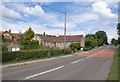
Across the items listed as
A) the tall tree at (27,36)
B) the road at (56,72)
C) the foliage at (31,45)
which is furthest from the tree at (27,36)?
the road at (56,72)

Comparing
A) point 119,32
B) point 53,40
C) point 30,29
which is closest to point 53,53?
point 30,29

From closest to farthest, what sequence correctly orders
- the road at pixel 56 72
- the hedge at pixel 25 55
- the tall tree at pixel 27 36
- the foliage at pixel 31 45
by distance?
the road at pixel 56 72
the hedge at pixel 25 55
the foliage at pixel 31 45
the tall tree at pixel 27 36

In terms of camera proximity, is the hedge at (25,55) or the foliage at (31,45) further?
the foliage at (31,45)

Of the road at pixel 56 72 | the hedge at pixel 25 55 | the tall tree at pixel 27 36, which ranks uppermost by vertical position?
the tall tree at pixel 27 36

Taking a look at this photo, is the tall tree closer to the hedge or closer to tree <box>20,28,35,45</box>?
tree <box>20,28,35,45</box>

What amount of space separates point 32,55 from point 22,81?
2258cm

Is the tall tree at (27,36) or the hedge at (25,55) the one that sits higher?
the tall tree at (27,36)

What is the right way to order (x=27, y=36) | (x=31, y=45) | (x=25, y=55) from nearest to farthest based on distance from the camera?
(x=25, y=55) < (x=31, y=45) < (x=27, y=36)

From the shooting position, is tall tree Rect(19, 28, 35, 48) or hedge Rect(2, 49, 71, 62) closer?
hedge Rect(2, 49, 71, 62)

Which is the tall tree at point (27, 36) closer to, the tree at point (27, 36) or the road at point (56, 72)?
the tree at point (27, 36)

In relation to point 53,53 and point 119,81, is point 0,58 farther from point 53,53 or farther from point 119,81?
point 53,53

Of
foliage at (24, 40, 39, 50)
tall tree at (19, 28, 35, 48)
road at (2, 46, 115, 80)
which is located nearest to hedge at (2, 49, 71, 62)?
road at (2, 46, 115, 80)

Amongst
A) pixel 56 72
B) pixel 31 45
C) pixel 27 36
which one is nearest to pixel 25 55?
pixel 56 72

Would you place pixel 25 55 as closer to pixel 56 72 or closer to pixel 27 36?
pixel 56 72
